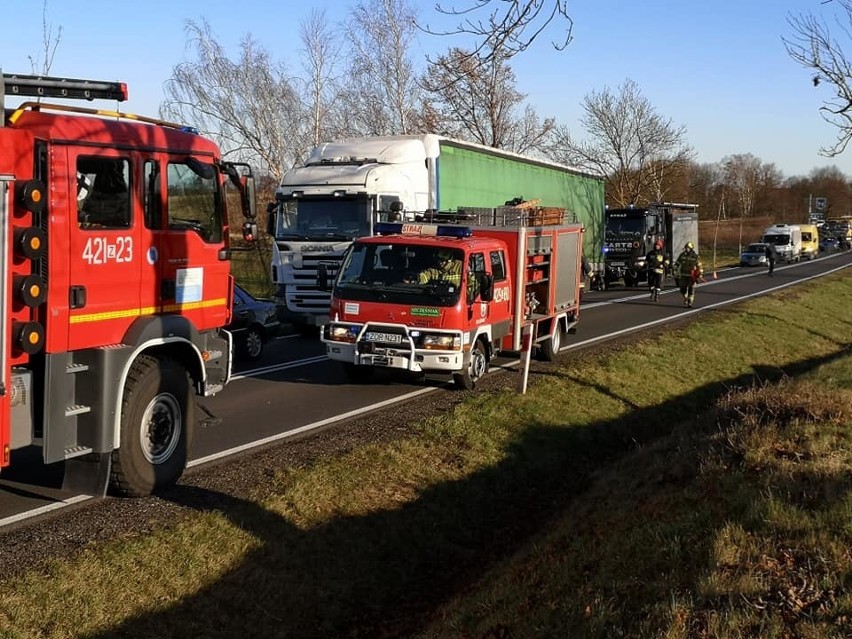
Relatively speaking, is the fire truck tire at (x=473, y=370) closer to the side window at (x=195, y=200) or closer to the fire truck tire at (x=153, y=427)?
the side window at (x=195, y=200)

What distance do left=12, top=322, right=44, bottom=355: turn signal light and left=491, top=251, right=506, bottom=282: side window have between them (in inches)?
304

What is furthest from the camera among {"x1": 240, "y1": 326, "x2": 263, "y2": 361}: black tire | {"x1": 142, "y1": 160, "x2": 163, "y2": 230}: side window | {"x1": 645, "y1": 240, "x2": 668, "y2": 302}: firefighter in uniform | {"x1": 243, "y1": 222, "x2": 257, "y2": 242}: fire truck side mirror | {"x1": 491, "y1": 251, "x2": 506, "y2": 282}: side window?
{"x1": 645, "y1": 240, "x2": 668, "y2": 302}: firefighter in uniform

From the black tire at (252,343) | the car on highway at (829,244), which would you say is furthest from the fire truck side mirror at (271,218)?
the car on highway at (829,244)

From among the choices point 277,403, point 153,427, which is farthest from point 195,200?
point 277,403

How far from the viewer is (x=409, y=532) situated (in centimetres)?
777

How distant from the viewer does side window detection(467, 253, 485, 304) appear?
39.1 feet

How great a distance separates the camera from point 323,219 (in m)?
17.3

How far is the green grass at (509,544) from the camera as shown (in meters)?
5.11

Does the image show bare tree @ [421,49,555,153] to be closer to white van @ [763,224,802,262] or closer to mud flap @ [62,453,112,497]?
mud flap @ [62,453,112,497]

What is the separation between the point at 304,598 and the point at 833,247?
87894 millimetres

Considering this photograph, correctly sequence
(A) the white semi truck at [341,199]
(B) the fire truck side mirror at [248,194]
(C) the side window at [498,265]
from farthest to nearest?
(A) the white semi truck at [341,199] < (C) the side window at [498,265] < (B) the fire truck side mirror at [248,194]

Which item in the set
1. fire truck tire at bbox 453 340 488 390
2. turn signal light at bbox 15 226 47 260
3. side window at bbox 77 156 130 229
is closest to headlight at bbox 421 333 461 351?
fire truck tire at bbox 453 340 488 390

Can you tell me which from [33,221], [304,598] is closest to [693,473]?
[304,598]

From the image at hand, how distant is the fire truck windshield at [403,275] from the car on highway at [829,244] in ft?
261
